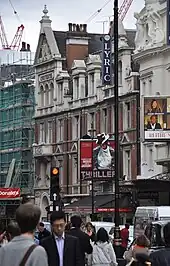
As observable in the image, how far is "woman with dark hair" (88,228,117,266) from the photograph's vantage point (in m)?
18.9

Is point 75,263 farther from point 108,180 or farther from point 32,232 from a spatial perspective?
point 108,180

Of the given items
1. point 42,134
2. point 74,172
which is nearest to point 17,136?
point 42,134

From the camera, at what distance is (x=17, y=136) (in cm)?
9056

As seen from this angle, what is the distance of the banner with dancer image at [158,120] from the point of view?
53500 mm

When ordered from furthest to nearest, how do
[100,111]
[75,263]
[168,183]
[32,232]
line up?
[100,111] < [168,183] < [75,263] < [32,232]

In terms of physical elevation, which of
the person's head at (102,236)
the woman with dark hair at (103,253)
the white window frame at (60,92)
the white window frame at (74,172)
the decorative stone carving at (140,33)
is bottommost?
the woman with dark hair at (103,253)

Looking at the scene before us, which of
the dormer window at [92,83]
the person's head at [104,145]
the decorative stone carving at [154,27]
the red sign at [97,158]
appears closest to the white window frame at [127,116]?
the red sign at [97,158]

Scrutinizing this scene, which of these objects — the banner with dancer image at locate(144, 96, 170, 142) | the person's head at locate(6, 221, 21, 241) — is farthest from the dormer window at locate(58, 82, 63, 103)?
the person's head at locate(6, 221, 21, 241)

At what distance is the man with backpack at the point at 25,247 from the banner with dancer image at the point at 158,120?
45331 millimetres

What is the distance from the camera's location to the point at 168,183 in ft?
191

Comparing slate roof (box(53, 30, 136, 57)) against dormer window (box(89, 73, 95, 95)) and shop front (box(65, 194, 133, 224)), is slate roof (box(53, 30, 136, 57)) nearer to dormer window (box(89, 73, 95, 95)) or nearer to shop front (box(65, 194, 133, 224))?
dormer window (box(89, 73, 95, 95))

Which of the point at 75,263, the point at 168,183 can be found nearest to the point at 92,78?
the point at 168,183

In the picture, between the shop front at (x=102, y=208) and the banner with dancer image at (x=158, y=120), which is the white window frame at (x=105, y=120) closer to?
the shop front at (x=102, y=208)

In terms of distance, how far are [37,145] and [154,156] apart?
22701 millimetres
